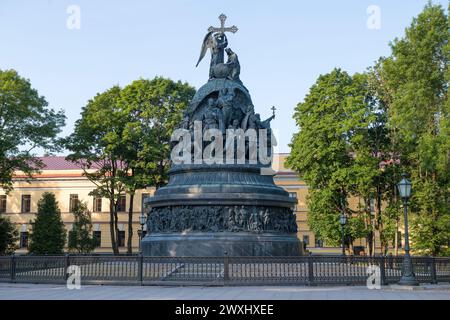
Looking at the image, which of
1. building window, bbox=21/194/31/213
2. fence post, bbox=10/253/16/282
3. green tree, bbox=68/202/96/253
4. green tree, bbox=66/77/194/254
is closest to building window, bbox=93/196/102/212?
building window, bbox=21/194/31/213

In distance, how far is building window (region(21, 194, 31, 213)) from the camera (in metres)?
65.1

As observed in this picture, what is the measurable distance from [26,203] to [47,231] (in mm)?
25808

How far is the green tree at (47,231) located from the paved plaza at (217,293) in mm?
22673

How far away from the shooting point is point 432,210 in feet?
115

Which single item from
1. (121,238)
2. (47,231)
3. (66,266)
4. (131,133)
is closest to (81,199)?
(121,238)

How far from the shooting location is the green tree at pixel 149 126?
4669cm

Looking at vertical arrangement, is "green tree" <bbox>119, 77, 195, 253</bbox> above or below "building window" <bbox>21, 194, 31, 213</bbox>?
above

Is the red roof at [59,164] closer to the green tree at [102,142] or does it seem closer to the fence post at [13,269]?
the green tree at [102,142]

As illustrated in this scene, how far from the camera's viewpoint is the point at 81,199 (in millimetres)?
63312

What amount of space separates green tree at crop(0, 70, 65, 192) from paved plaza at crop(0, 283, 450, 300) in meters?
22.9

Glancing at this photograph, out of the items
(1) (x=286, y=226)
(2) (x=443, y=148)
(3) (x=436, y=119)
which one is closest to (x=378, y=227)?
(3) (x=436, y=119)

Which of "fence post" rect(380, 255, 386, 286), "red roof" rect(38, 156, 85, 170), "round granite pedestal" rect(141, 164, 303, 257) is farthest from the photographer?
"red roof" rect(38, 156, 85, 170)

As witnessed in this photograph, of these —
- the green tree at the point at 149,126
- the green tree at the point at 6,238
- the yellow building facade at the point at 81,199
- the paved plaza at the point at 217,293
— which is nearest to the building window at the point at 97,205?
the yellow building facade at the point at 81,199

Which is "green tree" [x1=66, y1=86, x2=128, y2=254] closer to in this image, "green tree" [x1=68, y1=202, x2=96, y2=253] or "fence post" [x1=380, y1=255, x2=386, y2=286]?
"green tree" [x1=68, y1=202, x2=96, y2=253]
